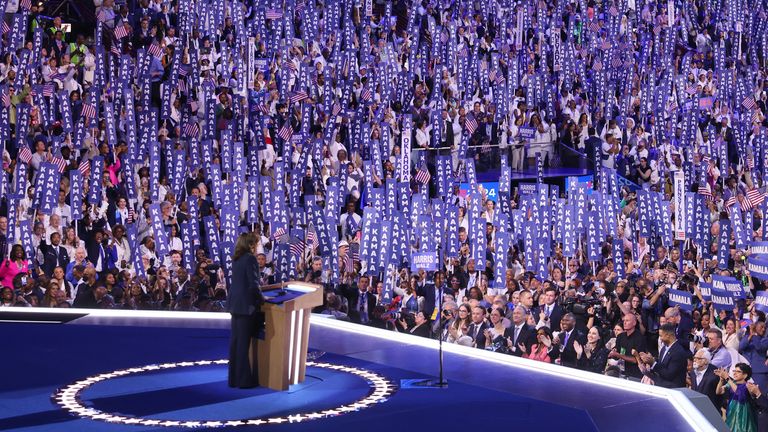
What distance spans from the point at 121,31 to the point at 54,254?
4.69 metres

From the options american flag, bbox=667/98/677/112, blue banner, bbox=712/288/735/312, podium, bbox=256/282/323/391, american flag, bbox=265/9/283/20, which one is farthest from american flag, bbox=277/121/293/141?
podium, bbox=256/282/323/391

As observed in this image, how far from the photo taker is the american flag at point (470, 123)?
17.3m

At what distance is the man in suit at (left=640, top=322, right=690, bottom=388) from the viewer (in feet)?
28.3

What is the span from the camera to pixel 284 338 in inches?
279

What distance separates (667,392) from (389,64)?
10938 mm

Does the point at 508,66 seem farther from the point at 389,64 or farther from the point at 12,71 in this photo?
the point at 12,71

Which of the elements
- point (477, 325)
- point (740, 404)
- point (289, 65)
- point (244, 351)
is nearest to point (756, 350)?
point (740, 404)

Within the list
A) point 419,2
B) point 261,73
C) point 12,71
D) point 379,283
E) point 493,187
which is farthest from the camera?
point 419,2

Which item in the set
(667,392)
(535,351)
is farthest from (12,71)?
(667,392)

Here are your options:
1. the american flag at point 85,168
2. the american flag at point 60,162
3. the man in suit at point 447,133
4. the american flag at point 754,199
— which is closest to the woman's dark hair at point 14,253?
the american flag at point 60,162

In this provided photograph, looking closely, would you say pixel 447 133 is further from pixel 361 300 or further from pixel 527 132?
pixel 361 300

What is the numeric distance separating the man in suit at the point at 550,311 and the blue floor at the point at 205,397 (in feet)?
8.77

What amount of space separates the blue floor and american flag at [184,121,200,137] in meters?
6.24

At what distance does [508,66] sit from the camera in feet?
61.6
